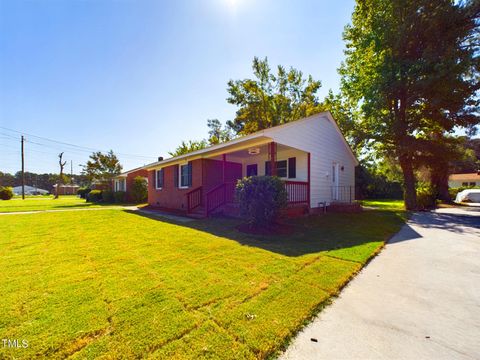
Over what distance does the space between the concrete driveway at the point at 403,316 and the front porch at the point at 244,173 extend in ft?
16.6

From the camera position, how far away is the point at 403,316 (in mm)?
2455

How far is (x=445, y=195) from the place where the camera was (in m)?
19.3

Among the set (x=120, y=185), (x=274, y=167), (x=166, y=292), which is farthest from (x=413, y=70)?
(x=120, y=185)

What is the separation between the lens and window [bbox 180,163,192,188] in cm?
1212

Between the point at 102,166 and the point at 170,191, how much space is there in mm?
17492

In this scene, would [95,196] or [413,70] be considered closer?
[413,70]

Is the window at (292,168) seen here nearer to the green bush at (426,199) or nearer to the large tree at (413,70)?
the large tree at (413,70)

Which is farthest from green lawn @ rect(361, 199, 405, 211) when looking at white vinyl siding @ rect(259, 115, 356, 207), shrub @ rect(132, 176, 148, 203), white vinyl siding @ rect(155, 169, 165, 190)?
shrub @ rect(132, 176, 148, 203)

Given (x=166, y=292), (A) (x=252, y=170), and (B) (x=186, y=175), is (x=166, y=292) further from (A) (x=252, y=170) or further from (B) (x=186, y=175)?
(A) (x=252, y=170)

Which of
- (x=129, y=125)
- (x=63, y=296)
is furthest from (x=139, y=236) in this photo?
(x=129, y=125)

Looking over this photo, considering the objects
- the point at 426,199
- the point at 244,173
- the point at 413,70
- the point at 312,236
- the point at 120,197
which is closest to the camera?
the point at 312,236

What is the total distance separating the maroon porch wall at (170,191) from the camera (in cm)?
1154

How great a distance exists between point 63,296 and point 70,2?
9.03 m

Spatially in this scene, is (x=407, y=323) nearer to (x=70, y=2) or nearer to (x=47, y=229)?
(x=47, y=229)
